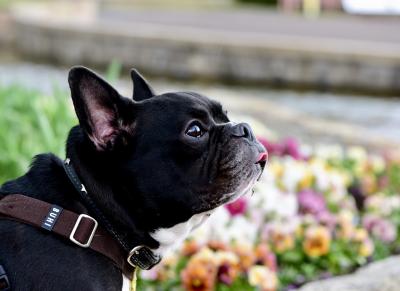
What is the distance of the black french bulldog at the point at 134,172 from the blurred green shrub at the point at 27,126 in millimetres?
2092

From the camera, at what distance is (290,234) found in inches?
175

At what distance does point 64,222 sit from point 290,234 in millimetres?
2143

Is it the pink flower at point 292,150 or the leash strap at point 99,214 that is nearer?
the leash strap at point 99,214

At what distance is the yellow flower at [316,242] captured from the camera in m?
4.31

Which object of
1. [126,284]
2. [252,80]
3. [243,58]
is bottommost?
[252,80]

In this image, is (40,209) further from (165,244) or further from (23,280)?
(165,244)

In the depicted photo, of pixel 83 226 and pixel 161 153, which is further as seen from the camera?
pixel 161 153

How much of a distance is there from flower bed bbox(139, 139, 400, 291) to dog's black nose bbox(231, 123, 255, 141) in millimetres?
1173

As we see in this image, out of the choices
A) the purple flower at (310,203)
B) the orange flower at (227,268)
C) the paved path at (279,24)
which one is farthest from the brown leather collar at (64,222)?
the paved path at (279,24)

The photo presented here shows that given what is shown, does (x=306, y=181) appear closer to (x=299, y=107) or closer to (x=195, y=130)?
(x=195, y=130)

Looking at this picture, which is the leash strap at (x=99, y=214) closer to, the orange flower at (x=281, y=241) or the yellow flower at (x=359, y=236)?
the orange flower at (x=281, y=241)

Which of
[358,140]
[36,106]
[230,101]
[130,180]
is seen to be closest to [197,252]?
[130,180]

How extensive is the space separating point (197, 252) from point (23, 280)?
1.73 metres

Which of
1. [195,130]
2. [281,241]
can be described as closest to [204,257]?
[281,241]
